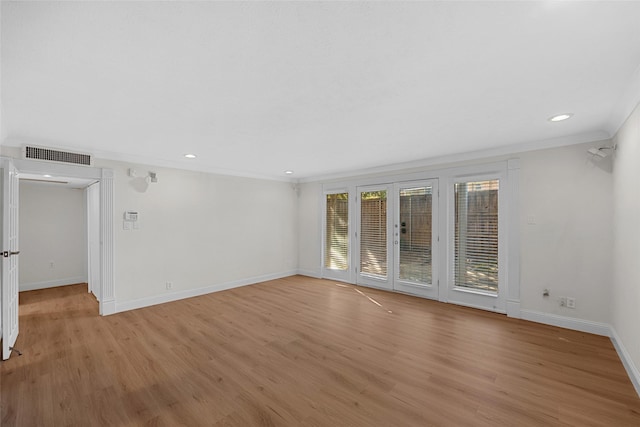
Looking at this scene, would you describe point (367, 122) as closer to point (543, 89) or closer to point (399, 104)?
point (399, 104)

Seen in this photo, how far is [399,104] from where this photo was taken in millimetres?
2371

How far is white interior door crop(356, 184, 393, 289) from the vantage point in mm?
5141

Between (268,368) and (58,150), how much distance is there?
4030 millimetres

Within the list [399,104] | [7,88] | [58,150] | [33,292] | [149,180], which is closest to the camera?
[7,88]

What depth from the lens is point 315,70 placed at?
5.93 feet

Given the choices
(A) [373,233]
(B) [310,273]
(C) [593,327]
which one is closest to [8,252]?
(B) [310,273]

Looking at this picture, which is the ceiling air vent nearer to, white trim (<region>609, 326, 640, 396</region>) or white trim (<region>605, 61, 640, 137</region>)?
white trim (<region>605, 61, 640, 137</region>)

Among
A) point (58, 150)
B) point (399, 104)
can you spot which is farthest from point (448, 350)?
point (58, 150)

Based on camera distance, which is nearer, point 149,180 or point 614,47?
point 614,47

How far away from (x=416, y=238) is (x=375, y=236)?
872 mm

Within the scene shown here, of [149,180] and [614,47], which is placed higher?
[614,47]

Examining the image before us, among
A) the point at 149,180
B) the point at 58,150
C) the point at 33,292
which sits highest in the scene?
the point at 58,150

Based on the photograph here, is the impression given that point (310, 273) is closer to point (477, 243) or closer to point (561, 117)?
point (477, 243)

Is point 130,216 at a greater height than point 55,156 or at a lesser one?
lesser
